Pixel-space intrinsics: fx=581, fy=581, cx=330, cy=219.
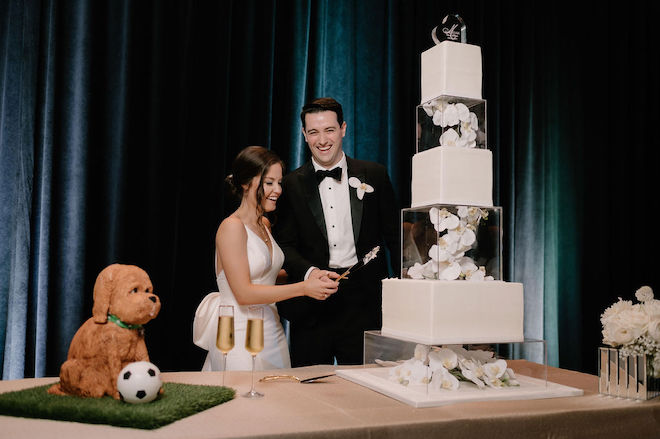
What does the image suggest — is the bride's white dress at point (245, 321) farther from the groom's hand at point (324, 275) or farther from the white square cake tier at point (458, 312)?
the white square cake tier at point (458, 312)

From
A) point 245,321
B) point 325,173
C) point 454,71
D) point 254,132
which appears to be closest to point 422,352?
point 454,71

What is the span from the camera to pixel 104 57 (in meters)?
3.22

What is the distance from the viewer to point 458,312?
174cm

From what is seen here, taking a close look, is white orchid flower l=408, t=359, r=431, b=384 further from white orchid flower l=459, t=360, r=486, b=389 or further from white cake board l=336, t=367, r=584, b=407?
white orchid flower l=459, t=360, r=486, b=389

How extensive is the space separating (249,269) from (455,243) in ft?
3.69

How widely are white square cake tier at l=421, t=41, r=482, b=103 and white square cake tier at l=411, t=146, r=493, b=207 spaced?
192mm

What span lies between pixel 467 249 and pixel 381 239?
42.7 inches

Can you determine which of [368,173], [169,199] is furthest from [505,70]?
[169,199]

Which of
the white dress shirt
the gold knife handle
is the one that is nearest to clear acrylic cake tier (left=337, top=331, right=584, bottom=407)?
the gold knife handle

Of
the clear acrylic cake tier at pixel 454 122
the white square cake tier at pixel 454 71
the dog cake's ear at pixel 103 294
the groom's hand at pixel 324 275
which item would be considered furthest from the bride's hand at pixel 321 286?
the dog cake's ear at pixel 103 294

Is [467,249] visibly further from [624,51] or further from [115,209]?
[624,51]

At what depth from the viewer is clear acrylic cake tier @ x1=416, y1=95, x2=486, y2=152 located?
185 centimetres

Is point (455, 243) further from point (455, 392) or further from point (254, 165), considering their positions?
point (254, 165)

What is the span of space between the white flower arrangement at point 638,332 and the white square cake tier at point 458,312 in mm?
269
